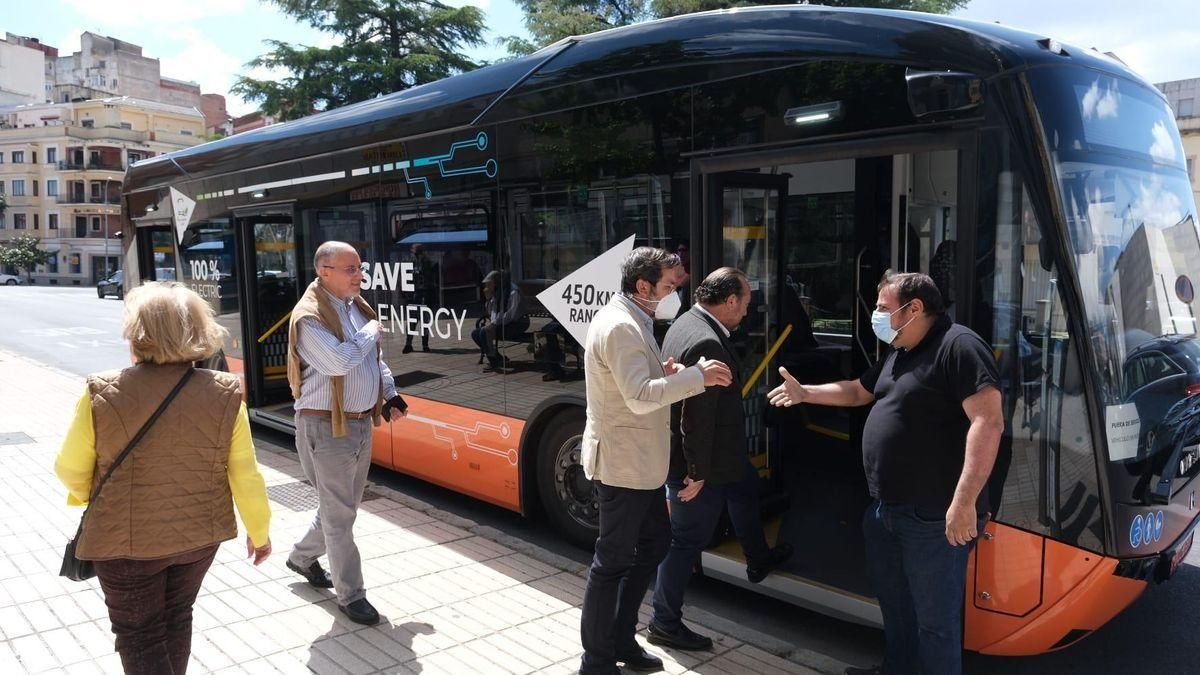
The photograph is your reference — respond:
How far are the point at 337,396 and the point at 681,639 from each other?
1.95 metres

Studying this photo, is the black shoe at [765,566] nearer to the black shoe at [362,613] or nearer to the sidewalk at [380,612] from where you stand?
the sidewalk at [380,612]

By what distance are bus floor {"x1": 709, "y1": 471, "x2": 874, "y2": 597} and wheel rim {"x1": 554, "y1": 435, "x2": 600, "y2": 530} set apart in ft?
2.99

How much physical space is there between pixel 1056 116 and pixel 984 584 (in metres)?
1.84

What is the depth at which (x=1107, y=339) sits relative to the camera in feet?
10.5

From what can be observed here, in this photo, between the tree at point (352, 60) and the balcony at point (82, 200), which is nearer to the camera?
the tree at point (352, 60)

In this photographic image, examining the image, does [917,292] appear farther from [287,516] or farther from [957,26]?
[287,516]

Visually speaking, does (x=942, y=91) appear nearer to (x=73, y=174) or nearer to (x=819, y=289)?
(x=819, y=289)

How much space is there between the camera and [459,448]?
18.9 ft

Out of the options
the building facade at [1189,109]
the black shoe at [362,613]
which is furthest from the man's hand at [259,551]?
the building facade at [1189,109]

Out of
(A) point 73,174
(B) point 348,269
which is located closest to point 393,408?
(B) point 348,269

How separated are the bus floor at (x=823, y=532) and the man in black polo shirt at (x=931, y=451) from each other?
82 cm

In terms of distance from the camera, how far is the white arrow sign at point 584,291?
4.56 meters

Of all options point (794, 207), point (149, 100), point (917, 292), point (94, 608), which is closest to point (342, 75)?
point (794, 207)

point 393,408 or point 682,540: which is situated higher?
point 393,408
